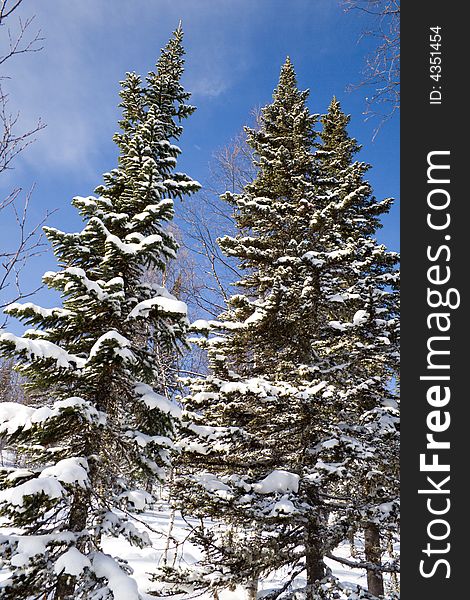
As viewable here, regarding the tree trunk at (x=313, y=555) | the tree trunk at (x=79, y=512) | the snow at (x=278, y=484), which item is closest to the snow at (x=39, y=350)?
the tree trunk at (x=79, y=512)

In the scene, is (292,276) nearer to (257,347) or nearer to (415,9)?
(257,347)

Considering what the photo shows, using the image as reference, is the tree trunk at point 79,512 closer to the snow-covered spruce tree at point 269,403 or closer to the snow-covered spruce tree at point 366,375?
the snow-covered spruce tree at point 269,403

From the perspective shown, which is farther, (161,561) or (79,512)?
(161,561)

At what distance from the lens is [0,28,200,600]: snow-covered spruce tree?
4.14 metres

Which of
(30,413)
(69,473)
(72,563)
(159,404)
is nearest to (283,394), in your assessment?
(159,404)

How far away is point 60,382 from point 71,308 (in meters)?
1.12

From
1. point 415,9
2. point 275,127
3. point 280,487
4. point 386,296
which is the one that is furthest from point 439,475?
point 275,127

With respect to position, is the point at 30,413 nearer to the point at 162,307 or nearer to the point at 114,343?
the point at 114,343

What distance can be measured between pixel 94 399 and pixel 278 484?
306cm

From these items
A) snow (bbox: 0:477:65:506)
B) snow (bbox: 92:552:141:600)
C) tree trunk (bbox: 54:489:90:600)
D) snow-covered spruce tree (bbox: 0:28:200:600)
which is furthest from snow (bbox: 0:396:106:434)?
snow (bbox: 92:552:141:600)

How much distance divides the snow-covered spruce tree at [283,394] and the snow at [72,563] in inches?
72.7

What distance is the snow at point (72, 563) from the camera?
3.83 meters

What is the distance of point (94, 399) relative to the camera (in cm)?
551

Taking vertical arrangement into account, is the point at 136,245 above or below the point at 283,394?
above
